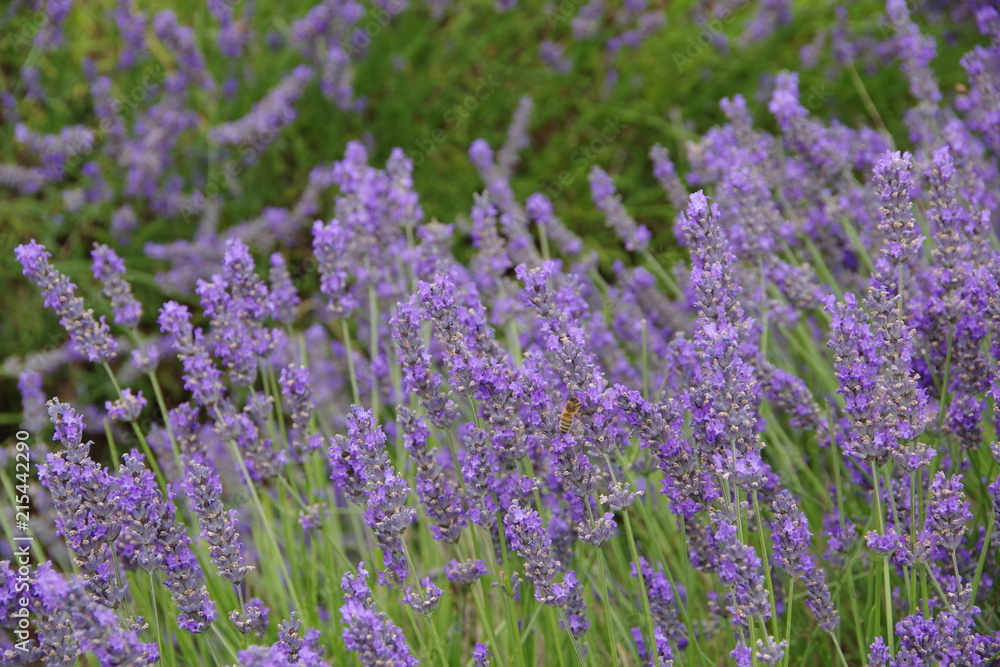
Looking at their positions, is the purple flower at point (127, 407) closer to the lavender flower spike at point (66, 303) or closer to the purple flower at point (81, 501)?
the lavender flower spike at point (66, 303)

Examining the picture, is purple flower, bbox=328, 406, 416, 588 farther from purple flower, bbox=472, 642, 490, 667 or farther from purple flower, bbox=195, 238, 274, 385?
purple flower, bbox=195, 238, 274, 385

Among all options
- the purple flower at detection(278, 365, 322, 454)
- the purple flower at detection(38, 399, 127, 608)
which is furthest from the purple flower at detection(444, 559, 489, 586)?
the purple flower at detection(38, 399, 127, 608)

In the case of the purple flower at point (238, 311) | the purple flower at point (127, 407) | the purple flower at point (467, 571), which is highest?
the purple flower at point (238, 311)

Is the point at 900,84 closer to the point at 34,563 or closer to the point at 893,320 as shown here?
the point at 893,320

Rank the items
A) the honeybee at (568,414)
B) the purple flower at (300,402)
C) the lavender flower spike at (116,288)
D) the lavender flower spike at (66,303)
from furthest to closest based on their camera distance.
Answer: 1. the lavender flower spike at (116,288)
2. the purple flower at (300,402)
3. the lavender flower spike at (66,303)
4. the honeybee at (568,414)

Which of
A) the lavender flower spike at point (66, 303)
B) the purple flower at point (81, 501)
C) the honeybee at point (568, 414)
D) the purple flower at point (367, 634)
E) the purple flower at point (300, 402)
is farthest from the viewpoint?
the purple flower at point (300, 402)

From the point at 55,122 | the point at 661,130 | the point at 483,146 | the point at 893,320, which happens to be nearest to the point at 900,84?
the point at 661,130

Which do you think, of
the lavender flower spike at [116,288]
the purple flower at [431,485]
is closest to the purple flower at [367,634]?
the purple flower at [431,485]
